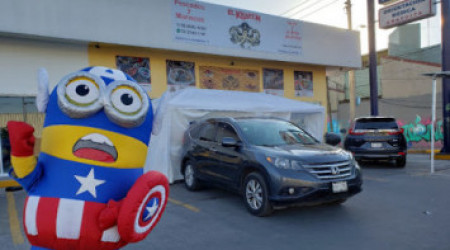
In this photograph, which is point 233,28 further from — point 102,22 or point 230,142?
point 230,142

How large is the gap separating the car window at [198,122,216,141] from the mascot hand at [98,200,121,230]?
4.50m

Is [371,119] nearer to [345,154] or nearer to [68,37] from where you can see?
[345,154]

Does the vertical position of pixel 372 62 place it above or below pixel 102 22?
below

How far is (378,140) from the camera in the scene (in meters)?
9.62

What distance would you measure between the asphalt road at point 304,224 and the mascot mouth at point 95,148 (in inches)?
84.4

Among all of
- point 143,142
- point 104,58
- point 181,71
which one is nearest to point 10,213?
point 143,142

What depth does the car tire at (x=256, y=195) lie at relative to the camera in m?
4.95

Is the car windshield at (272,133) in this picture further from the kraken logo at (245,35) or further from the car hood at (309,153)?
the kraken logo at (245,35)

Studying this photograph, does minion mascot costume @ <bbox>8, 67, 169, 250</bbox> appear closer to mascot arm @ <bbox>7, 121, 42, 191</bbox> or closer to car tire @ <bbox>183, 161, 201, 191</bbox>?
mascot arm @ <bbox>7, 121, 42, 191</bbox>

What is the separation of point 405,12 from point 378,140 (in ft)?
23.2

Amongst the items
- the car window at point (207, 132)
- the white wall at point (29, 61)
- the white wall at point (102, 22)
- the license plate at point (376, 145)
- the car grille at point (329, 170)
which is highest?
the white wall at point (102, 22)

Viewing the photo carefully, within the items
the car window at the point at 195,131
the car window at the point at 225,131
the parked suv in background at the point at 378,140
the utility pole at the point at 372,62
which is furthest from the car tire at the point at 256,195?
the utility pole at the point at 372,62

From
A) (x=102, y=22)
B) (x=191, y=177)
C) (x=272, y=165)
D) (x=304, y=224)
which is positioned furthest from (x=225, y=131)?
(x=102, y=22)

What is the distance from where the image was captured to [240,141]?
5.70 m
